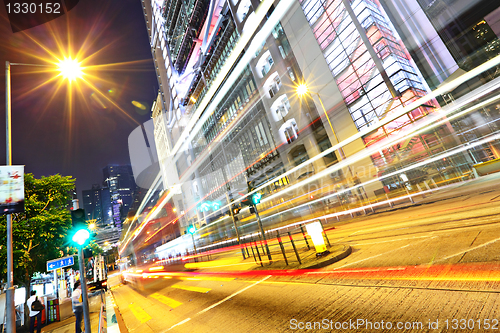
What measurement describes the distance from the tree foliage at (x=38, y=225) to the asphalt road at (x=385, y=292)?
320 inches

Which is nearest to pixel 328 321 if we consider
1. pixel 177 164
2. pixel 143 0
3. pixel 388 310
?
pixel 388 310

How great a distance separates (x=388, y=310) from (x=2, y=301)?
10.1 metres

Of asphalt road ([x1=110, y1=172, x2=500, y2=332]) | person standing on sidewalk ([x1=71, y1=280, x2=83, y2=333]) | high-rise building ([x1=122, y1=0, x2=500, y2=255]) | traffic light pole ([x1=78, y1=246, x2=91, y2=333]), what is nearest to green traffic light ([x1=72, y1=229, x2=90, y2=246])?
traffic light pole ([x1=78, y1=246, x2=91, y2=333])

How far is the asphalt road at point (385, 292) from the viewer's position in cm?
357

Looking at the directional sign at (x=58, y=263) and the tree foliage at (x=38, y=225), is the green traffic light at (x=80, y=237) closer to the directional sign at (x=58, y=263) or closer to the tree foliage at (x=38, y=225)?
the directional sign at (x=58, y=263)

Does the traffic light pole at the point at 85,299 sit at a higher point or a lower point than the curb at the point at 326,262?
higher

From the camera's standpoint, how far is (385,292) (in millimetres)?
4676

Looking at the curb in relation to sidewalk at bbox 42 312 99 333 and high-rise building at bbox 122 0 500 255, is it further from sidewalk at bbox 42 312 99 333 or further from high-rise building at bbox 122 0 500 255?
sidewalk at bbox 42 312 99 333

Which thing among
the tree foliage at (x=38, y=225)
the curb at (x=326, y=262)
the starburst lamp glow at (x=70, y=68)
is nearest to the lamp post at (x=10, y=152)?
the starburst lamp glow at (x=70, y=68)

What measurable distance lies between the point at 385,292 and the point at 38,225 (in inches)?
654

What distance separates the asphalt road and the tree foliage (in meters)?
8.14

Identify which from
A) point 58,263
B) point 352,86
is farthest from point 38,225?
point 352,86

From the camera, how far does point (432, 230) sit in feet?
26.3

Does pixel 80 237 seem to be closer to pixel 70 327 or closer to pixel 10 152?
pixel 10 152
